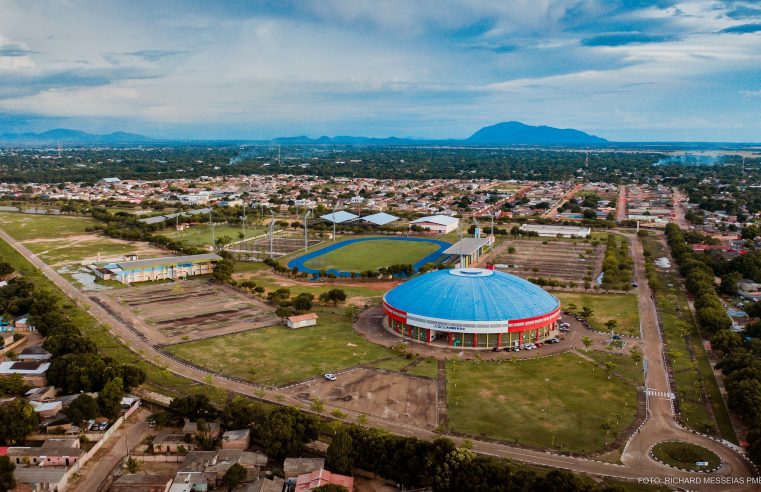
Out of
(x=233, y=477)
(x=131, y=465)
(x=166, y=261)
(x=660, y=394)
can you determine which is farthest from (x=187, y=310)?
(x=660, y=394)

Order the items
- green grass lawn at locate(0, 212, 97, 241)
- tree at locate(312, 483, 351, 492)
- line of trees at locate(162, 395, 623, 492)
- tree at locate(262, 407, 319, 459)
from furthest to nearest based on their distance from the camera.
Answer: green grass lawn at locate(0, 212, 97, 241) < tree at locate(262, 407, 319, 459) < line of trees at locate(162, 395, 623, 492) < tree at locate(312, 483, 351, 492)

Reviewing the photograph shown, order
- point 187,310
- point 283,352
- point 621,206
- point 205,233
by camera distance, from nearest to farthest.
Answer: point 283,352
point 187,310
point 205,233
point 621,206

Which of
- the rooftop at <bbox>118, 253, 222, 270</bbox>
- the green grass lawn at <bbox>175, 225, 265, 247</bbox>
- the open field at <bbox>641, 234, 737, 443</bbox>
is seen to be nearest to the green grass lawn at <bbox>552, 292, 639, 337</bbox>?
the open field at <bbox>641, 234, 737, 443</bbox>

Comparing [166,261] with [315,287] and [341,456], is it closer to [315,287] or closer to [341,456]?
[315,287]

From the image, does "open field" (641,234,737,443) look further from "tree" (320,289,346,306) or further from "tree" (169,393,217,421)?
"tree" (320,289,346,306)

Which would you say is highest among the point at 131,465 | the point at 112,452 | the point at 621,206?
the point at 621,206

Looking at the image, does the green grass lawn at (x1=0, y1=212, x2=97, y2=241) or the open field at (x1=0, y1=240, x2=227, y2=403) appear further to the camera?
the green grass lawn at (x1=0, y1=212, x2=97, y2=241)

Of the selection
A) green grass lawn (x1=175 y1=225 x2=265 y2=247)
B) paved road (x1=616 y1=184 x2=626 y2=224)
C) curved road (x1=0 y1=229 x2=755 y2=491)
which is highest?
paved road (x1=616 y1=184 x2=626 y2=224)
